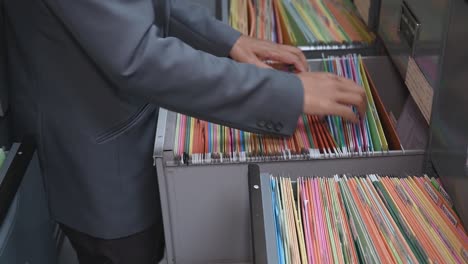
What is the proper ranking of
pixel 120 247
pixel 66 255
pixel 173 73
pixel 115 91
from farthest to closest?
pixel 66 255 < pixel 120 247 < pixel 115 91 < pixel 173 73

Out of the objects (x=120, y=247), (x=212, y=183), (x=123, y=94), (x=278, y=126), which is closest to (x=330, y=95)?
(x=278, y=126)

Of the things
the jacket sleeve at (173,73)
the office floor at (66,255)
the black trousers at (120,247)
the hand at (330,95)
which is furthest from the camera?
the office floor at (66,255)

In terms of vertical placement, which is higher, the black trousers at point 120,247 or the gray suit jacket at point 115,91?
the gray suit jacket at point 115,91

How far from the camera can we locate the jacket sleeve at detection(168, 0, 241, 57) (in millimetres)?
1326

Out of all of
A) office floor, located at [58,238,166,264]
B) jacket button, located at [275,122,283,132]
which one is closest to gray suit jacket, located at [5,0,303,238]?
jacket button, located at [275,122,283,132]

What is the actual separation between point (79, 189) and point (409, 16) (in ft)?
2.58

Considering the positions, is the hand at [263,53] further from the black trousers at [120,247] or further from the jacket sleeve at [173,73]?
the black trousers at [120,247]

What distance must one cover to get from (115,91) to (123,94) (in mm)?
17

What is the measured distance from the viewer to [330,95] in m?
1.05

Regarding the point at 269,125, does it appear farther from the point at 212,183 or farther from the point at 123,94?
the point at 123,94

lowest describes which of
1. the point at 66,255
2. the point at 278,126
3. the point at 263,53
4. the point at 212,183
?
the point at 66,255

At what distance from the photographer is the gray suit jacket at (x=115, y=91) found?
933mm

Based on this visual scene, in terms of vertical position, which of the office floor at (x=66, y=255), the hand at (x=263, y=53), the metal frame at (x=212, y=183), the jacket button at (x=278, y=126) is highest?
the hand at (x=263, y=53)

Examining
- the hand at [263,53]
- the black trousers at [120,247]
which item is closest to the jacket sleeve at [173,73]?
the hand at [263,53]
